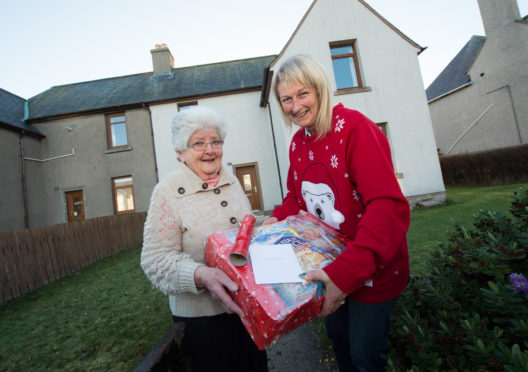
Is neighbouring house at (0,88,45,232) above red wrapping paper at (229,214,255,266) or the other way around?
above

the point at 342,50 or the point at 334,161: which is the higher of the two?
the point at 342,50

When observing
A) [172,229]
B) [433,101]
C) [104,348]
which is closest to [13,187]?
[104,348]

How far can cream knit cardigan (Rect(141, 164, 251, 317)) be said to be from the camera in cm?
127

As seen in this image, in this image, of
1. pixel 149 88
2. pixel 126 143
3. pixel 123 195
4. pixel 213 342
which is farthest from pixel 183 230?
pixel 149 88

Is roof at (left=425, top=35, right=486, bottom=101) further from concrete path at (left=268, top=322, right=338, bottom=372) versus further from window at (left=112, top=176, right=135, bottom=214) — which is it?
window at (left=112, top=176, right=135, bottom=214)

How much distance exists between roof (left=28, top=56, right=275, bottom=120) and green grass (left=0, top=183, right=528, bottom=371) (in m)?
9.71

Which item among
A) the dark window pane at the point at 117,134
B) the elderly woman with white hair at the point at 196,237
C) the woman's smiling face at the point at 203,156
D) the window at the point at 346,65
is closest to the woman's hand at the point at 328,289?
the elderly woman with white hair at the point at 196,237

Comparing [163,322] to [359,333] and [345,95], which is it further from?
[345,95]

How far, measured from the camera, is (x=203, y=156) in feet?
5.04

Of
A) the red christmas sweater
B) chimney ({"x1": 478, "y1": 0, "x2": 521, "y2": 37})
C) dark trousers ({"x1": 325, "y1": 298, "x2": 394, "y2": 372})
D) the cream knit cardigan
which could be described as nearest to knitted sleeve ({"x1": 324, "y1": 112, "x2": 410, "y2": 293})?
the red christmas sweater

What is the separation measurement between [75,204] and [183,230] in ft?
45.9

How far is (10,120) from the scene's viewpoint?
36.1 feet

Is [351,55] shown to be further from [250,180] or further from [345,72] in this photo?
[250,180]

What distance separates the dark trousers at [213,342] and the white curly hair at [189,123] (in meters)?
1.08
